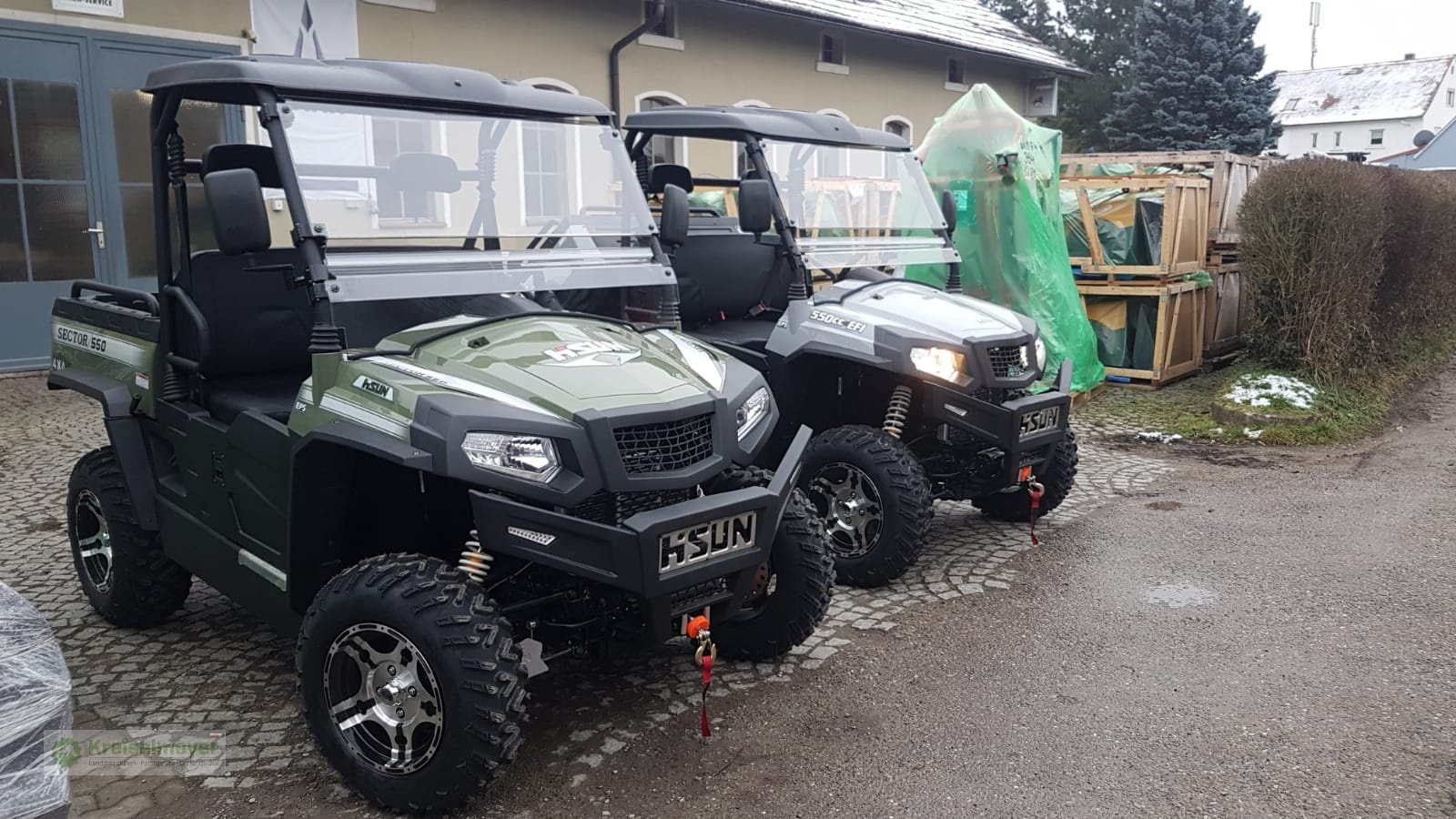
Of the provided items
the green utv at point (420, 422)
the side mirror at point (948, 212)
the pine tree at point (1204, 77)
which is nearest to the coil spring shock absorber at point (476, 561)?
the green utv at point (420, 422)

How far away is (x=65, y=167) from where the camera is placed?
31.7 feet

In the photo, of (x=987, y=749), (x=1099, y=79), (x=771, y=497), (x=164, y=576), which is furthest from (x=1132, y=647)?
(x=1099, y=79)

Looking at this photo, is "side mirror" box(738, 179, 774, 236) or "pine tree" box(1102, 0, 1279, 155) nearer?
"side mirror" box(738, 179, 774, 236)

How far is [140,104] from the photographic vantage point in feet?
33.0

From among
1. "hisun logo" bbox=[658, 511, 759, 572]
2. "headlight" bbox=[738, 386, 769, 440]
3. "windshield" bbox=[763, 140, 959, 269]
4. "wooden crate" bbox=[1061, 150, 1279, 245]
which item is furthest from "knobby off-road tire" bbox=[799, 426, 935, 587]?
"wooden crate" bbox=[1061, 150, 1279, 245]

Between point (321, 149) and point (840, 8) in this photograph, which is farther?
point (840, 8)

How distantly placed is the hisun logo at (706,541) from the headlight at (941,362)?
2.14 m

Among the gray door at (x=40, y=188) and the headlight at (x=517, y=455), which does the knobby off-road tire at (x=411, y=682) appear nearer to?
the headlight at (x=517, y=455)

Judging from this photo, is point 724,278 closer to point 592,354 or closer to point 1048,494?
point 1048,494

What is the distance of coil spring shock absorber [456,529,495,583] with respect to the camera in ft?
11.0

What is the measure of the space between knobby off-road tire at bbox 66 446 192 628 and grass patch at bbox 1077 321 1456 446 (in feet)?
24.0

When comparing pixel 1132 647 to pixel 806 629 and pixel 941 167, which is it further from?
pixel 941 167

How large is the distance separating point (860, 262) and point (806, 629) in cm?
288

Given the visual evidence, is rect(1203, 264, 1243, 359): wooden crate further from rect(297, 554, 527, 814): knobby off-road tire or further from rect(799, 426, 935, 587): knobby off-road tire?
rect(297, 554, 527, 814): knobby off-road tire
